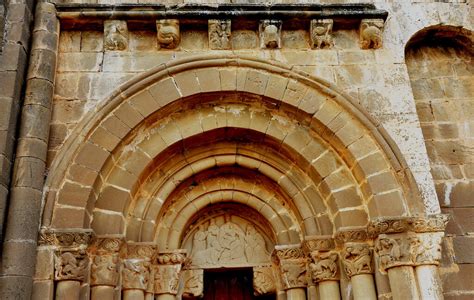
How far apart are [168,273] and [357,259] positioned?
87.8 inches

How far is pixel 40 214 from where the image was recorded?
5.29 meters

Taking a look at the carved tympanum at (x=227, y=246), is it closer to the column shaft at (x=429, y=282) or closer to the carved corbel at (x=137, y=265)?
the carved corbel at (x=137, y=265)

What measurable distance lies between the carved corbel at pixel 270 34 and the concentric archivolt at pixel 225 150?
1.09 feet

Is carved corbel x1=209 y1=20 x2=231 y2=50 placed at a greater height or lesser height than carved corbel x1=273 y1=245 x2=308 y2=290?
greater

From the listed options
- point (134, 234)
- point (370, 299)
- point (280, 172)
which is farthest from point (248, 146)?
point (370, 299)

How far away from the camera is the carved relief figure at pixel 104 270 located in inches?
209

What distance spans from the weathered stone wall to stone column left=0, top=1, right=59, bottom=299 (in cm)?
457

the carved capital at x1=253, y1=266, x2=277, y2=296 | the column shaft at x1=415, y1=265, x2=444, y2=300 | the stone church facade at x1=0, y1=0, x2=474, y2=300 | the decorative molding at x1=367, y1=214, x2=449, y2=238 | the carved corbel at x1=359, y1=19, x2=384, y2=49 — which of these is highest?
the carved corbel at x1=359, y1=19, x2=384, y2=49

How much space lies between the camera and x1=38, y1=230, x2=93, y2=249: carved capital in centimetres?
519

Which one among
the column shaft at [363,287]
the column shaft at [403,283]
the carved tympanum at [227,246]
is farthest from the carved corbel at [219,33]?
the column shaft at [403,283]

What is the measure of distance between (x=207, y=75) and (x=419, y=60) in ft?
10.3

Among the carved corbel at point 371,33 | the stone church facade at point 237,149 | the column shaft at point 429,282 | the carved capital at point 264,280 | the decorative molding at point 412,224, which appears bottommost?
the column shaft at point 429,282

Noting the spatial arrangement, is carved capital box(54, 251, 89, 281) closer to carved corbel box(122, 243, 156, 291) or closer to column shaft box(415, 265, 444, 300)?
carved corbel box(122, 243, 156, 291)

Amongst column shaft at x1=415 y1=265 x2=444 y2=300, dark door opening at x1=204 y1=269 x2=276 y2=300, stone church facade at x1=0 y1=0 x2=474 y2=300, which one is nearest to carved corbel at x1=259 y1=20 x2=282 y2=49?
stone church facade at x1=0 y1=0 x2=474 y2=300
